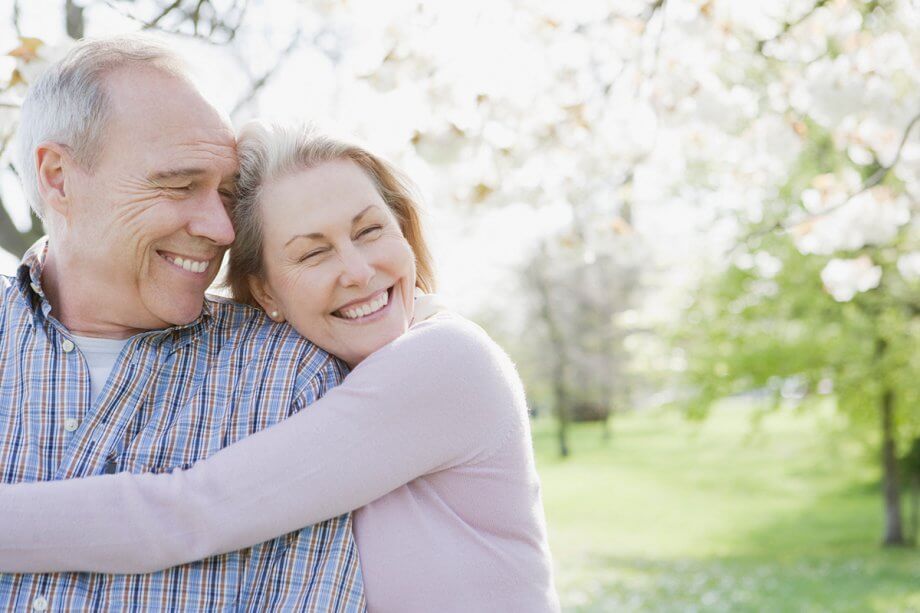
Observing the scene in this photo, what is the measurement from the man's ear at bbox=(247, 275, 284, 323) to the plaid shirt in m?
0.02

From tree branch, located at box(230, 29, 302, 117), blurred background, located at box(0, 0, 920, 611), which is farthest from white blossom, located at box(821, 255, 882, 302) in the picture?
tree branch, located at box(230, 29, 302, 117)

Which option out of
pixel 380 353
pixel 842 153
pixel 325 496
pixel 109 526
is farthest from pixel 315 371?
pixel 842 153

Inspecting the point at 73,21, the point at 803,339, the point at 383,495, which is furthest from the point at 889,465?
the point at 383,495

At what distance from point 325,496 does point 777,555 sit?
16.2m

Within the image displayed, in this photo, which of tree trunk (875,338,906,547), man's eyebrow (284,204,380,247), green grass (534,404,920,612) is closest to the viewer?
man's eyebrow (284,204,380,247)

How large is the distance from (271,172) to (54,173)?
0.47m

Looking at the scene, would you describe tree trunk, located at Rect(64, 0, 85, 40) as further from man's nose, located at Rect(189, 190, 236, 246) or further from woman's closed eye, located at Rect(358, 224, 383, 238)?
woman's closed eye, located at Rect(358, 224, 383, 238)

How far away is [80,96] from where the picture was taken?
210 centimetres

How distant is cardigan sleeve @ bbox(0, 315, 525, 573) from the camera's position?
1.70m

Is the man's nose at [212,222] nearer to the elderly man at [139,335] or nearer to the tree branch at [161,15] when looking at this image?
the elderly man at [139,335]

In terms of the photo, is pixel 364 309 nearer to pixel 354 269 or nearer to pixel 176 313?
pixel 354 269

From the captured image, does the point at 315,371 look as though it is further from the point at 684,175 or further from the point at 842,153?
the point at 684,175

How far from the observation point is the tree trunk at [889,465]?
1480 centimetres

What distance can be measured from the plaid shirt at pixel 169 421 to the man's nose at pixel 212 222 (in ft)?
0.58
